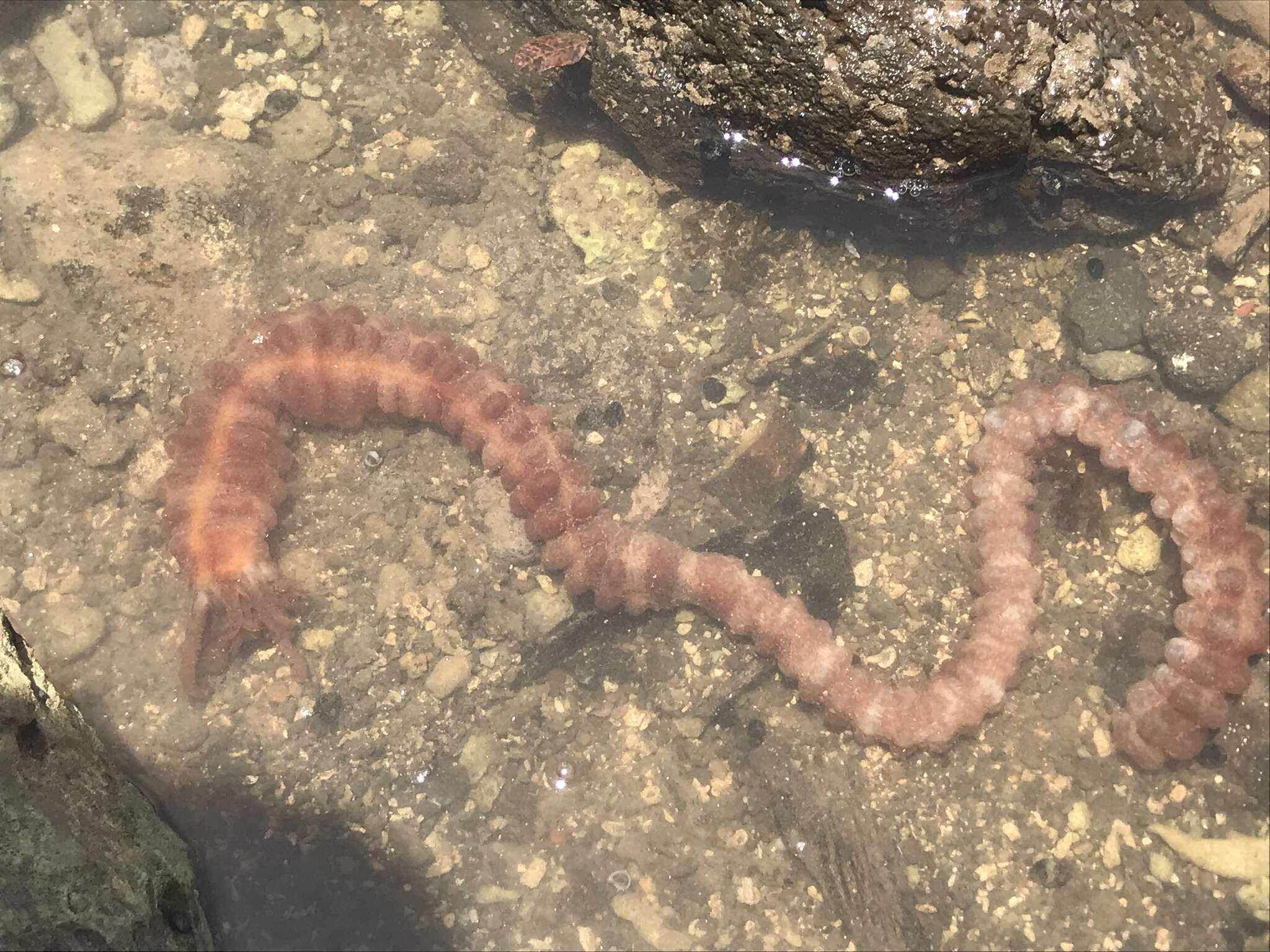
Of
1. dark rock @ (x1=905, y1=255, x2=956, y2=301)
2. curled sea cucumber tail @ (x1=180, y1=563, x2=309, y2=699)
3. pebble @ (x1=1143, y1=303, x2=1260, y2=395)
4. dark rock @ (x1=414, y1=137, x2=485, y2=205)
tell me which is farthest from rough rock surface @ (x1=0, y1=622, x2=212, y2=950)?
pebble @ (x1=1143, y1=303, x2=1260, y2=395)

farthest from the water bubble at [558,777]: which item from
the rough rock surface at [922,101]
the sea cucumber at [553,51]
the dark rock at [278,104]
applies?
the dark rock at [278,104]

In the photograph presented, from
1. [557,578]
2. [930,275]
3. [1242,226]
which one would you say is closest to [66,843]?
[557,578]

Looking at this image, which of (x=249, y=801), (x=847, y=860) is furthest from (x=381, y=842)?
(x=847, y=860)

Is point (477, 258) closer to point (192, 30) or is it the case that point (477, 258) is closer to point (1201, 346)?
point (192, 30)

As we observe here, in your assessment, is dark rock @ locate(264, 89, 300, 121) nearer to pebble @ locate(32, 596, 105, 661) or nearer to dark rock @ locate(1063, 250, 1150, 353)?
pebble @ locate(32, 596, 105, 661)

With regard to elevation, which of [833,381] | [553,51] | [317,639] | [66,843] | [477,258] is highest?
[553,51]
